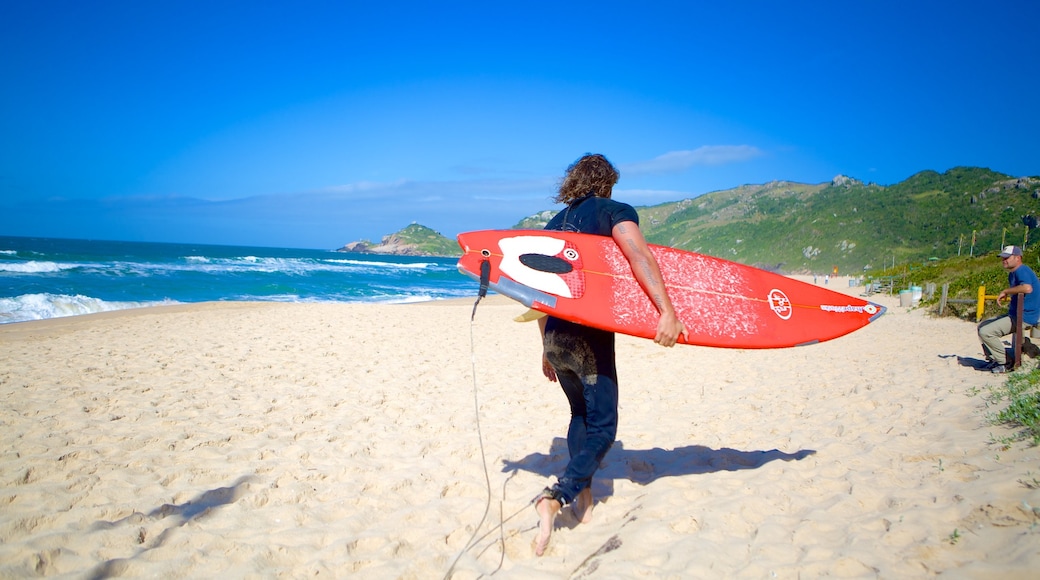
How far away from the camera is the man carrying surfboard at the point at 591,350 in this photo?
7.75 ft

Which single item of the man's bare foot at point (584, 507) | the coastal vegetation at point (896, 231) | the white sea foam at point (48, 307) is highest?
the coastal vegetation at point (896, 231)

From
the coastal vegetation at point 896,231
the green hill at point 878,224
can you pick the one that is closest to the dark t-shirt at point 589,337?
the coastal vegetation at point 896,231

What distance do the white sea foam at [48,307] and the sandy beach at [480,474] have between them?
902 cm

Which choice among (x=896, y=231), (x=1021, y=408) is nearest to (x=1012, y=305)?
(x=1021, y=408)

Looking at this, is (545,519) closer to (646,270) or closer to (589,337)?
(589,337)

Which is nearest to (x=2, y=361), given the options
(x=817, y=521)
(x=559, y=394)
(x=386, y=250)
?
(x=559, y=394)

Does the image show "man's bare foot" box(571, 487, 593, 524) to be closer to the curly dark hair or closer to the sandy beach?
the sandy beach

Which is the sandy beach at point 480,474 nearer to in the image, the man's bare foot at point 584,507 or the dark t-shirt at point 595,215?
the man's bare foot at point 584,507

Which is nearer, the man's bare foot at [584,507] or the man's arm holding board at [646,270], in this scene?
the man's arm holding board at [646,270]

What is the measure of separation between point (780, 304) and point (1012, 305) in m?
4.95

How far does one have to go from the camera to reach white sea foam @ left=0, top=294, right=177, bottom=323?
43.5 ft

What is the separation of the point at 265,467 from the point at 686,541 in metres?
2.71

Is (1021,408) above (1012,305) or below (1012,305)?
below

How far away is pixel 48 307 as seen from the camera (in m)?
14.0
